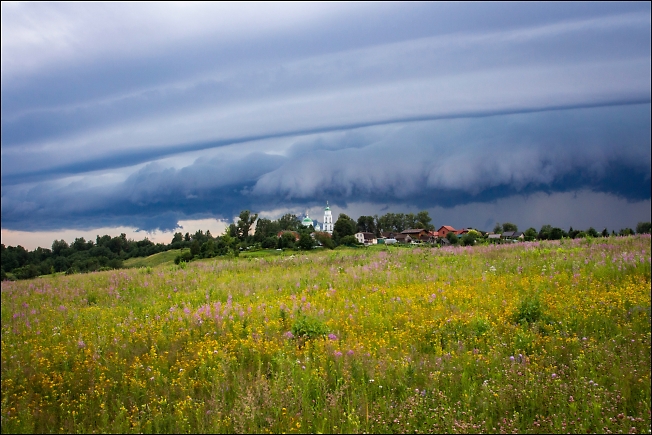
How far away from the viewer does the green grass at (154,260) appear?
19.3 m

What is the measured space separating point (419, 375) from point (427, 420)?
109cm

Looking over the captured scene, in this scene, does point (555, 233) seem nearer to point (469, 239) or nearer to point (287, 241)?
point (469, 239)

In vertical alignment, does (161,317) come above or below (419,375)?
above

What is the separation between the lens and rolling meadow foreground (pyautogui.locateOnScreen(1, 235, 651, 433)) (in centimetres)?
530

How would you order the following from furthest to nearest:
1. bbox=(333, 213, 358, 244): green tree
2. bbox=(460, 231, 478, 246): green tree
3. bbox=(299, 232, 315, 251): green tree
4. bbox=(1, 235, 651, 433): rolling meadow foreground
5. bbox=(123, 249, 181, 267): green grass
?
bbox=(333, 213, 358, 244): green tree, bbox=(299, 232, 315, 251): green tree, bbox=(460, 231, 478, 246): green tree, bbox=(123, 249, 181, 267): green grass, bbox=(1, 235, 651, 433): rolling meadow foreground

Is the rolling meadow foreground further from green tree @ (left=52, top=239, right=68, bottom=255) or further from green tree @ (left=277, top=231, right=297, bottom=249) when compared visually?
green tree @ (left=277, top=231, right=297, bottom=249)

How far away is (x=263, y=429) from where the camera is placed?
497 centimetres

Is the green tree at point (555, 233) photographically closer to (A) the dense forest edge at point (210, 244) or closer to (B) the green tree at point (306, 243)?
(A) the dense forest edge at point (210, 244)

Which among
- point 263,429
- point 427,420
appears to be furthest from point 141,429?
point 427,420

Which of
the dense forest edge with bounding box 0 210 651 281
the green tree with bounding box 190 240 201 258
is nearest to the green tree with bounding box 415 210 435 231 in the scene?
the dense forest edge with bounding box 0 210 651 281

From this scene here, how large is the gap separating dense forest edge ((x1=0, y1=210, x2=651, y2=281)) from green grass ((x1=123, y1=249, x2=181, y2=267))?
0.05m

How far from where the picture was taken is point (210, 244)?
2423 centimetres

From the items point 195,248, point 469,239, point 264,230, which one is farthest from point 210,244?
point 469,239

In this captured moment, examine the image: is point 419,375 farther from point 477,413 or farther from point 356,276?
point 356,276
